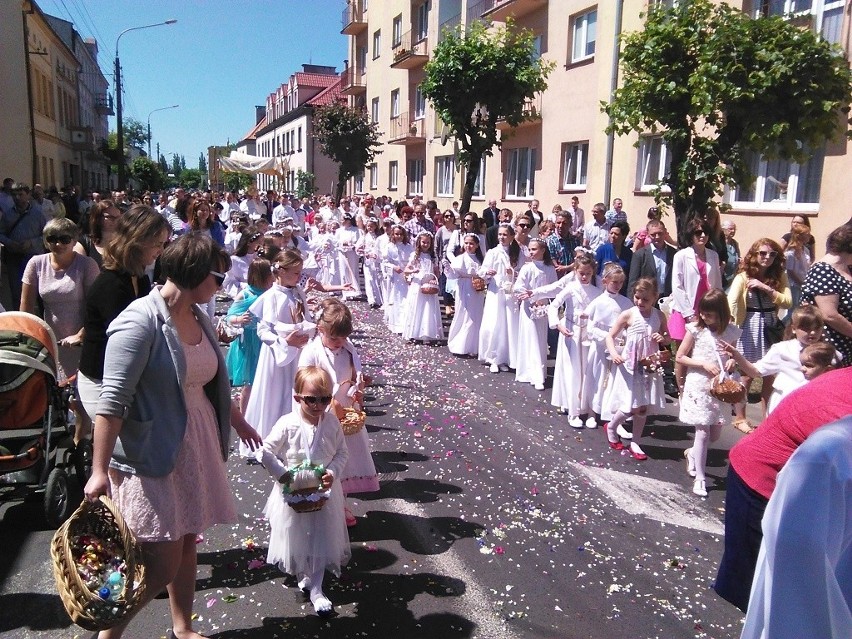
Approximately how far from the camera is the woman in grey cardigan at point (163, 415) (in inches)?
115

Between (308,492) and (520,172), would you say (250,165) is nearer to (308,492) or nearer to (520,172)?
(520,172)

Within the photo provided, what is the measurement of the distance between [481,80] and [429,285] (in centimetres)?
770

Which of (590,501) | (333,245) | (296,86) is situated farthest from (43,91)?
(590,501)

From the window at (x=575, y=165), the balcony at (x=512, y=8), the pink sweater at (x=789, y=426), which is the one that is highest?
the balcony at (x=512, y=8)

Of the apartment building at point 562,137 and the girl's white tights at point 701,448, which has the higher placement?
the apartment building at point 562,137

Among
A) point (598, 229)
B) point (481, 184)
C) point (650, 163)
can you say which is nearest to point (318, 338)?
point (598, 229)

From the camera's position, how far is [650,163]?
1573cm

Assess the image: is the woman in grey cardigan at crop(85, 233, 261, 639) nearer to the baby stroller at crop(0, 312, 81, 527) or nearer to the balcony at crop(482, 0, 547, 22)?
the baby stroller at crop(0, 312, 81, 527)

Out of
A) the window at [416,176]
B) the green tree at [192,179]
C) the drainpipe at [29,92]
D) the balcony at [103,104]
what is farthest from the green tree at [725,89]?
the green tree at [192,179]

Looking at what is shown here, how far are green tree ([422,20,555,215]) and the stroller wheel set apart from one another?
14.3 m

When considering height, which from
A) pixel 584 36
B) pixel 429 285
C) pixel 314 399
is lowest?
pixel 429 285

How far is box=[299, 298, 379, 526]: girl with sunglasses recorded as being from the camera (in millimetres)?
4836

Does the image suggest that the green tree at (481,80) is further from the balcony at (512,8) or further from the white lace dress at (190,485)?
the white lace dress at (190,485)

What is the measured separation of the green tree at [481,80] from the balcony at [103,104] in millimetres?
60192
